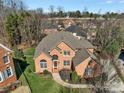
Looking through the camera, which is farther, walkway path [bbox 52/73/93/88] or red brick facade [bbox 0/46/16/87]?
walkway path [bbox 52/73/93/88]

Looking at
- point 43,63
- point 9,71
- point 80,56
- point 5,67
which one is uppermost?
point 5,67

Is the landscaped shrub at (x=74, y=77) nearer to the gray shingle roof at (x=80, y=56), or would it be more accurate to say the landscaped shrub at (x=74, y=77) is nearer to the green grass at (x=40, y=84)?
the gray shingle roof at (x=80, y=56)

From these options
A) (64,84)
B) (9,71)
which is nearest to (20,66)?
(9,71)

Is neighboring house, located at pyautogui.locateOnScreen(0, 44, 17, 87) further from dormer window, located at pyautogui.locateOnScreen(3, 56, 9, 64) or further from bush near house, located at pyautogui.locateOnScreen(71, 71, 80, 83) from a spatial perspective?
bush near house, located at pyautogui.locateOnScreen(71, 71, 80, 83)

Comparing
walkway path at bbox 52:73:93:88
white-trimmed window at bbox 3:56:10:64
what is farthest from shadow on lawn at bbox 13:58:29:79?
walkway path at bbox 52:73:93:88

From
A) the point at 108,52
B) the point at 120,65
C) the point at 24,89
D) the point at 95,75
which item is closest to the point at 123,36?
the point at 108,52

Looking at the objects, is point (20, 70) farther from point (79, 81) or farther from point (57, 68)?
point (79, 81)

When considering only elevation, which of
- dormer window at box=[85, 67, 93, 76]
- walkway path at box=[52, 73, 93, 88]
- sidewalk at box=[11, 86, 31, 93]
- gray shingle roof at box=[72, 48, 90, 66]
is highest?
gray shingle roof at box=[72, 48, 90, 66]

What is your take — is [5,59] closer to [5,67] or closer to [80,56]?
[5,67]
